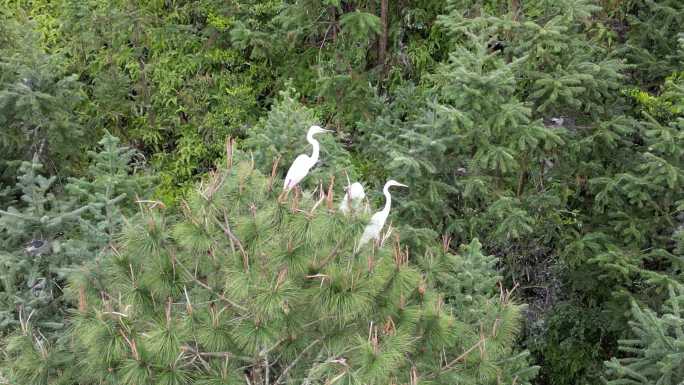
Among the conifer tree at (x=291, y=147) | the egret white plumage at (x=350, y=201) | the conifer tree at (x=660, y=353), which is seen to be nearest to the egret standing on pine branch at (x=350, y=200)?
the egret white plumage at (x=350, y=201)

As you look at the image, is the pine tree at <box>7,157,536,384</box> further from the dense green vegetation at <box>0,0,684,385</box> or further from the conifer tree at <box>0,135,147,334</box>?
the conifer tree at <box>0,135,147,334</box>

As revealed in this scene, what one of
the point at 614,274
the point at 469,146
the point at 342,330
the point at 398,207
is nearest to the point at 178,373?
the point at 342,330

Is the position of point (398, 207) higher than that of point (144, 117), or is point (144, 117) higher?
point (398, 207)

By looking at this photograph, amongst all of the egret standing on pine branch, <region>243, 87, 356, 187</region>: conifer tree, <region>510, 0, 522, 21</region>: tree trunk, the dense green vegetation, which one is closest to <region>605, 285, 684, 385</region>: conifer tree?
the dense green vegetation

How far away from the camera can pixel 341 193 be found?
4.77 meters

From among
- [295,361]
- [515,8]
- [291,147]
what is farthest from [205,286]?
[515,8]

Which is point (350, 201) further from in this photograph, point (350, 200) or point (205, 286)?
point (205, 286)

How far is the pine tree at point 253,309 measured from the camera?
2.97 m

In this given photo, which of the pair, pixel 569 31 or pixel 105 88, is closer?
pixel 569 31

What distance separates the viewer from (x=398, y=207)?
5332 millimetres

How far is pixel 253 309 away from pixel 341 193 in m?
1.87

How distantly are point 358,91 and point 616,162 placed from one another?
2.51 m

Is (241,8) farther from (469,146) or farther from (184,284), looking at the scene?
(184,284)

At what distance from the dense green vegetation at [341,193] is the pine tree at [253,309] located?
0.01 metres
